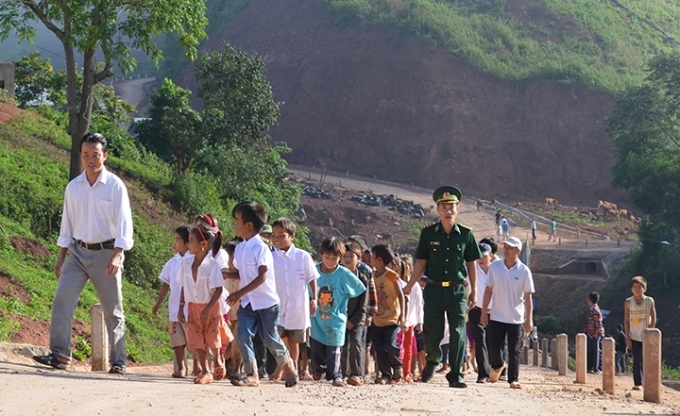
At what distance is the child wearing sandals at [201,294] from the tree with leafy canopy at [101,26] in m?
10.6

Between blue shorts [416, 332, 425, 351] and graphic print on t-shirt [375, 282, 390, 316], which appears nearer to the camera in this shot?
graphic print on t-shirt [375, 282, 390, 316]

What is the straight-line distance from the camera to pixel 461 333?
10984 millimetres

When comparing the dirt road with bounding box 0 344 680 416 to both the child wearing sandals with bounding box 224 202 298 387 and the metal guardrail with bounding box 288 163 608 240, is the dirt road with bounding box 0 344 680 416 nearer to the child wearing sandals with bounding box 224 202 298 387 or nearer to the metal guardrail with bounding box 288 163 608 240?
the child wearing sandals with bounding box 224 202 298 387

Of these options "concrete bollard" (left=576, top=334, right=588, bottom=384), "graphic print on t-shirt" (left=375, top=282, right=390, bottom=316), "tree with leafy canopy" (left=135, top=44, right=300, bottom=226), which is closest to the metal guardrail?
"tree with leafy canopy" (left=135, top=44, right=300, bottom=226)

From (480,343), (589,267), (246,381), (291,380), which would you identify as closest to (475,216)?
(589,267)

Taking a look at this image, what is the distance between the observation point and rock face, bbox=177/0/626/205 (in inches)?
3031

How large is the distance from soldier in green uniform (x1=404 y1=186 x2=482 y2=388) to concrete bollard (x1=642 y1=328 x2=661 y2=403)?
8.36ft

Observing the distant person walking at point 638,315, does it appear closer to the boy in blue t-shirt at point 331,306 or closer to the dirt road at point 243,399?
the dirt road at point 243,399

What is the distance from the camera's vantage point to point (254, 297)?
389 inches

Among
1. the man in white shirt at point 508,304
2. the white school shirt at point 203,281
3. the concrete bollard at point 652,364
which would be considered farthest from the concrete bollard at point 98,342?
the concrete bollard at point 652,364

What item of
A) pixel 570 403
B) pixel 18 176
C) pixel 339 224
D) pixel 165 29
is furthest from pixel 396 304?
pixel 339 224

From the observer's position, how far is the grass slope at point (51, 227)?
16766 mm

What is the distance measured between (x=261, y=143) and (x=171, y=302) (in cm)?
2456

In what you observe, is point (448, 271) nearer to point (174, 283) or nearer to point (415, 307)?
point (174, 283)
